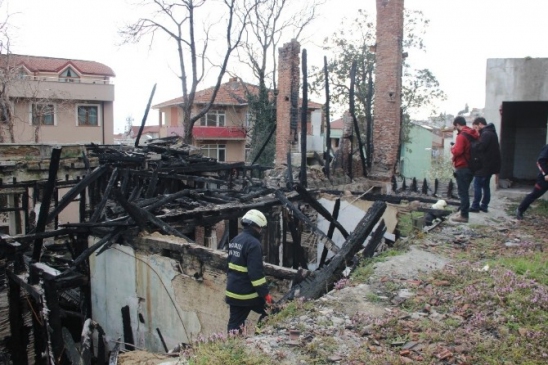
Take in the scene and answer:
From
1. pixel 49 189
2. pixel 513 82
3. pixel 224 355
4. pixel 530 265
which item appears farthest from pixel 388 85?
pixel 224 355

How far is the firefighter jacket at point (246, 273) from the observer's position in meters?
5.11

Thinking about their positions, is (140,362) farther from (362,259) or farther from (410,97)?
(410,97)

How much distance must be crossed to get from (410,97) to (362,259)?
23.3 meters

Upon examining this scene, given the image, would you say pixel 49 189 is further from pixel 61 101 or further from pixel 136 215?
pixel 61 101

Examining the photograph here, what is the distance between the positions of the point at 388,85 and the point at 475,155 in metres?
6.70

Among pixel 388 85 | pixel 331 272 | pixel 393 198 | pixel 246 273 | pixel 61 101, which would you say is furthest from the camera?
pixel 61 101

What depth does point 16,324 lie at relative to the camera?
7.72 meters

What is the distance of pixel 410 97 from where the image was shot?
1083 inches

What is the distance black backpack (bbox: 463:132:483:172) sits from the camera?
831cm

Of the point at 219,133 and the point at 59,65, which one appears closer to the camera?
the point at 59,65

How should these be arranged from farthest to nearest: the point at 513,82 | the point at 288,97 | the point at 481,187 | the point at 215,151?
the point at 215,151, the point at 288,97, the point at 513,82, the point at 481,187

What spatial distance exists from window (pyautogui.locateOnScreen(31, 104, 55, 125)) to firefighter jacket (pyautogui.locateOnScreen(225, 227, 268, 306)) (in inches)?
952

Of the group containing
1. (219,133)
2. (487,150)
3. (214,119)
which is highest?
(214,119)

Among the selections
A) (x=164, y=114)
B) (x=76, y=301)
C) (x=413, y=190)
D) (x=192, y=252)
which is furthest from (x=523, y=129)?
(x=164, y=114)
